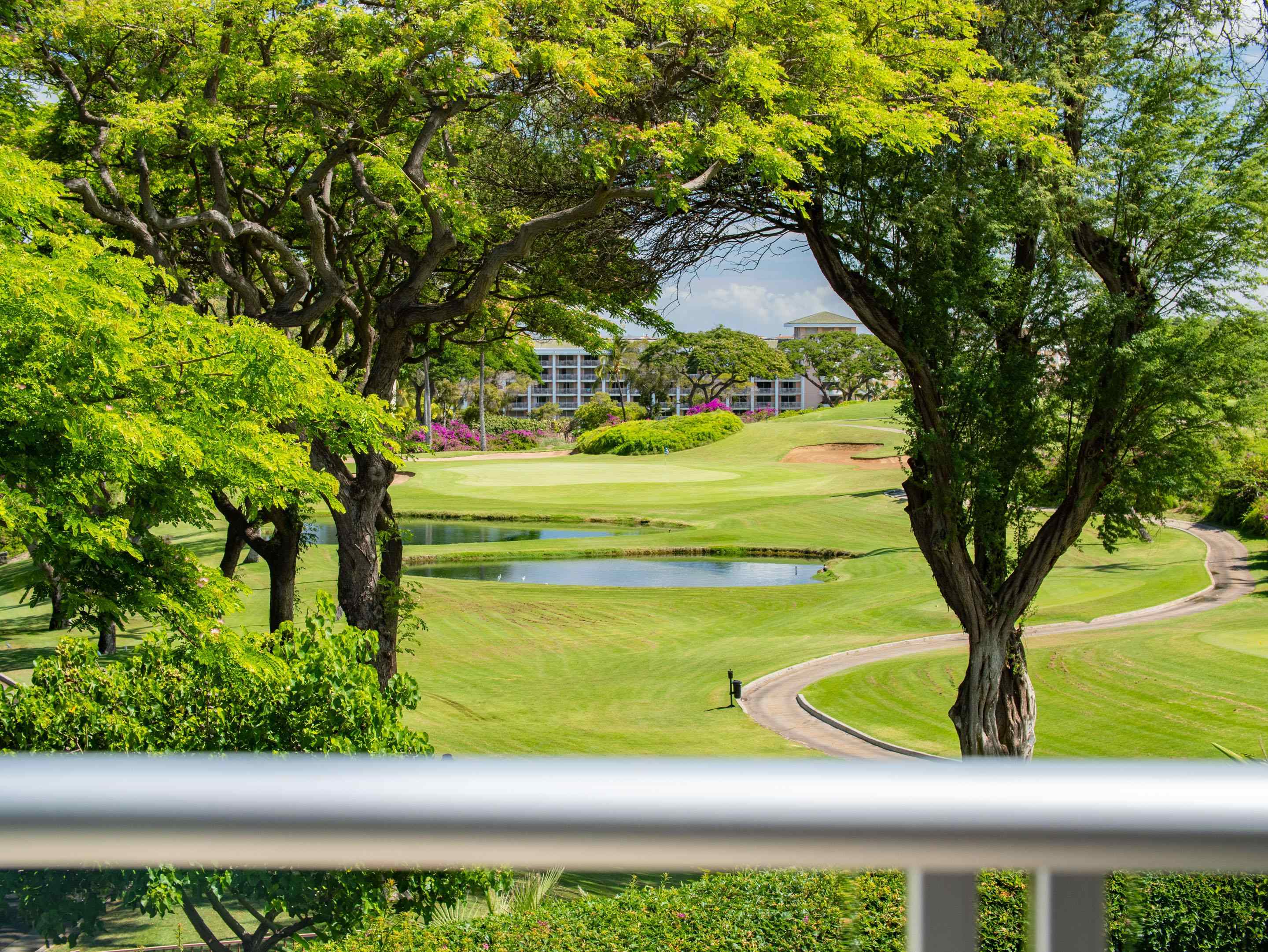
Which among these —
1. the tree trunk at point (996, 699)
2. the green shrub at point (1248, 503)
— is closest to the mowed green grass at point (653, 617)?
the green shrub at point (1248, 503)

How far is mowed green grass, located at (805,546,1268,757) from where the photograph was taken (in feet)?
63.9

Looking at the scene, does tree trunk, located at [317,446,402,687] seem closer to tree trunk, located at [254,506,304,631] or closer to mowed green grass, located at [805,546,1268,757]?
tree trunk, located at [254,506,304,631]

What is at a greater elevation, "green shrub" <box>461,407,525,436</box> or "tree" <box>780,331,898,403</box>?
"tree" <box>780,331,898,403</box>

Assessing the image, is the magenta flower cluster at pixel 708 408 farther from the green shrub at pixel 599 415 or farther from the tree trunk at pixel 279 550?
the tree trunk at pixel 279 550

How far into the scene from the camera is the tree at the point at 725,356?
96.5 meters

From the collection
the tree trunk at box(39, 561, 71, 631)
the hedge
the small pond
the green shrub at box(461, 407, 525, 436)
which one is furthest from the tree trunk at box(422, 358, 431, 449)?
the hedge

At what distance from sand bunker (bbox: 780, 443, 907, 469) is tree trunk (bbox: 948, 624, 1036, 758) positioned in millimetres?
54386

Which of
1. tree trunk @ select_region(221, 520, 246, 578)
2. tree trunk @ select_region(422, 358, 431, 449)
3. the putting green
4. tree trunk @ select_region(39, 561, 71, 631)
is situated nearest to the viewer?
tree trunk @ select_region(39, 561, 71, 631)

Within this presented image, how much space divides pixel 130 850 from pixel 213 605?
9639mm

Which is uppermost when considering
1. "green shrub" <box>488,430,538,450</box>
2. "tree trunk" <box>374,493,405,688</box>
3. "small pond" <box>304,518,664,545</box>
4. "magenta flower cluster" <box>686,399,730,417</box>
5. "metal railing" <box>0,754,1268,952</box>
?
"magenta flower cluster" <box>686,399,730,417</box>

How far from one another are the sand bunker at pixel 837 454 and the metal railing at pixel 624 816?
6833cm

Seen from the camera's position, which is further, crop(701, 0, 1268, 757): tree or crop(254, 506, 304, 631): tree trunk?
crop(254, 506, 304, 631): tree trunk

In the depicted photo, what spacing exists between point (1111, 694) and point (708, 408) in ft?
252

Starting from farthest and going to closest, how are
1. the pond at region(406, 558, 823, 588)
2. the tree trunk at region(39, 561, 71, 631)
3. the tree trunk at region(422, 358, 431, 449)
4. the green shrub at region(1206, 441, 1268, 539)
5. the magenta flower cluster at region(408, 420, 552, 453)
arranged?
the magenta flower cluster at region(408, 420, 552, 453)
the tree trunk at region(422, 358, 431, 449)
the green shrub at region(1206, 441, 1268, 539)
the pond at region(406, 558, 823, 588)
the tree trunk at region(39, 561, 71, 631)
